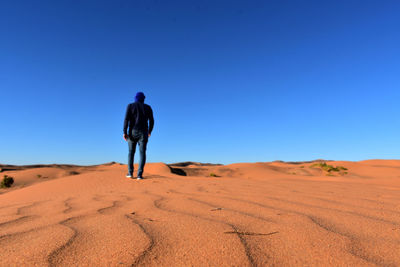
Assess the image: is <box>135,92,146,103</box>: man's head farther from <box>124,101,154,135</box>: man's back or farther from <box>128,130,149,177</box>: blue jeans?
<box>128,130,149,177</box>: blue jeans

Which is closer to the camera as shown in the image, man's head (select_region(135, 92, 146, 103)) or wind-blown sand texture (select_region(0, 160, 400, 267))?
wind-blown sand texture (select_region(0, 160, 400, 267))

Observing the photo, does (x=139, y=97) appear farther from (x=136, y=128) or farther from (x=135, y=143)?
(x=135, y=143)

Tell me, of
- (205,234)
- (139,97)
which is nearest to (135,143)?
(139,97)

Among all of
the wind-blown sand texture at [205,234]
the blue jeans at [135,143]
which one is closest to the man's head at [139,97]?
the blue jeans at [135,143]

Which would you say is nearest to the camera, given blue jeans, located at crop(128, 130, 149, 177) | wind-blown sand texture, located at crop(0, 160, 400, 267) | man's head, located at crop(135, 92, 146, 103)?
wind-blown sand texture, located at crop(0, 160, 400, 267)

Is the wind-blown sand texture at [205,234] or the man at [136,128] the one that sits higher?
the man at [136,128]

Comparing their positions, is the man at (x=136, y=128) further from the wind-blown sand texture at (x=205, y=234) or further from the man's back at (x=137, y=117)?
the wind-blown sand texture at (x=205, y=234)

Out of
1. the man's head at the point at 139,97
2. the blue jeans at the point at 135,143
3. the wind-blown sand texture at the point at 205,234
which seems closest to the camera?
the wind-blown sand texture at the point at 205,234

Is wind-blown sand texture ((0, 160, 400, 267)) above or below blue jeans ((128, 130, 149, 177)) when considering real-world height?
below

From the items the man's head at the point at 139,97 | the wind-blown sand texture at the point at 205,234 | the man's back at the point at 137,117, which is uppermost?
the man's head at the point at 139,97


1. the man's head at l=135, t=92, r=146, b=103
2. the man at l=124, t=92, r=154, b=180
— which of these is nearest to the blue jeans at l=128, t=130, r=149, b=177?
the man at l=124, t=92, r=154, b=180

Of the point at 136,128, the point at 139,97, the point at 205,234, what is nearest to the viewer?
the point at 205,234

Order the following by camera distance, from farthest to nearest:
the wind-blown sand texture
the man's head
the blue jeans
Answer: the man's head → the blue jeans → the wind-blown sand texture

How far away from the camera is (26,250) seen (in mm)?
1057
